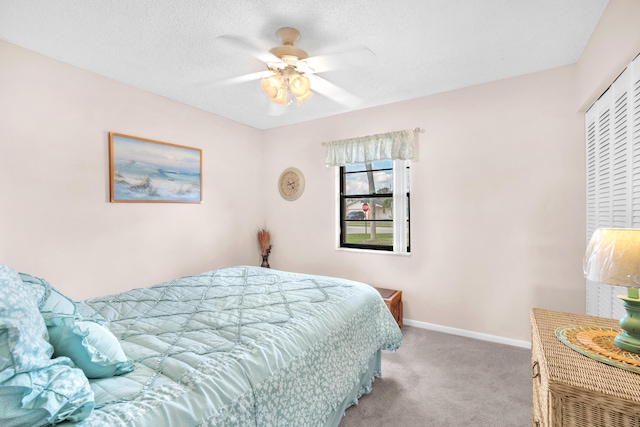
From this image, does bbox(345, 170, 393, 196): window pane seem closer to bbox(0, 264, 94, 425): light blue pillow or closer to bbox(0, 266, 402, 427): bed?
bbox(0, 266, 402, 427): bed

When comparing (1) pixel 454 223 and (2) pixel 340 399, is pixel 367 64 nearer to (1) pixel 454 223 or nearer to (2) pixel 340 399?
(1) pixel 454 223

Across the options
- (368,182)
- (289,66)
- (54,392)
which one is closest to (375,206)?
(368,182)

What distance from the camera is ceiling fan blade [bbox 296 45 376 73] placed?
224 centimetres

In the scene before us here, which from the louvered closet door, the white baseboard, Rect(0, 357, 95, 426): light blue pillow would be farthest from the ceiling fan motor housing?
the white baseboard

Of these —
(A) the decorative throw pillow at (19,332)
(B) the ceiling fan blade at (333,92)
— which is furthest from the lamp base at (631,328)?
(B) the ceiling fan blade at (333,92)

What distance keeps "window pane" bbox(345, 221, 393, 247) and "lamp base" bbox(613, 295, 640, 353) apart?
7.97 feet

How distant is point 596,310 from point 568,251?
0.53 m

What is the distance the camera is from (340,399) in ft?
5.25

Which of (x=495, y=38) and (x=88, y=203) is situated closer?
(x=495, y=38)

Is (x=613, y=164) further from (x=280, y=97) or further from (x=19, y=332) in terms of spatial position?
(x=19, y=332)

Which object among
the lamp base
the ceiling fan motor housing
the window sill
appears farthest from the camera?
the window sill

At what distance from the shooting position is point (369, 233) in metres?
3.72

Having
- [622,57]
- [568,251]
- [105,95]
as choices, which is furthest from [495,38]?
[105,95]

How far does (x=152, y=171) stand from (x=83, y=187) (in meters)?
0.63
